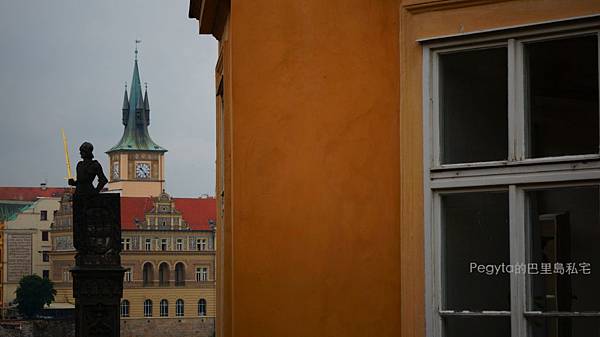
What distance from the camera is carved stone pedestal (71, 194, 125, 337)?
11.5 metres

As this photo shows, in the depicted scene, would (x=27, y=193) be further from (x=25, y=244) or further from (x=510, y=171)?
(x=510, y=171)

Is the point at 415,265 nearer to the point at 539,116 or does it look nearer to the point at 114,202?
the point at 539,116

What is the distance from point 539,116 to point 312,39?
19.4 inches

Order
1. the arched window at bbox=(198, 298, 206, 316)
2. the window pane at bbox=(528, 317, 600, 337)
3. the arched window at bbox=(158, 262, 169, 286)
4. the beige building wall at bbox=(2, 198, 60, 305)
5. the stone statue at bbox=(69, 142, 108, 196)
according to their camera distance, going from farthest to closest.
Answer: the beige building wall at bbox=(2, 198, 60, 305) < the arched window at bbox=(158, 262, 169, 286) < the arched window at bbox=(198, 298, 206, 316) < the stone statue at bbox=(69, 142, 108, 196) < the window pane at bbox=(528, 317, 600, 337)

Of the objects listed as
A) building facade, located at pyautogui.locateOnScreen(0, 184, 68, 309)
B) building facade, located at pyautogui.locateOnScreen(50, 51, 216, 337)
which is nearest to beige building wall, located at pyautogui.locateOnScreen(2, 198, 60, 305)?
building facade, located at pyautogui.locateOnScreen(0, 184, 68, 309)

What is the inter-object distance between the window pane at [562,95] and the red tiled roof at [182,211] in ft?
334

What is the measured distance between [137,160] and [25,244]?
26528mm

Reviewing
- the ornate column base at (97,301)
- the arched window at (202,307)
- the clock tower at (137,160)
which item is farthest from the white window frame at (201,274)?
the ornate column base at (97,301)

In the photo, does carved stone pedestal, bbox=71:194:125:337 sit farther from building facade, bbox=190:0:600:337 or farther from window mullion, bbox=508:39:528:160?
window mullion, bbox=508:39:528:160

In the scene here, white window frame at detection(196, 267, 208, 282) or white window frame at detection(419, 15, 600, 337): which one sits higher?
white window frame at detection(196, 267, 208, 282)

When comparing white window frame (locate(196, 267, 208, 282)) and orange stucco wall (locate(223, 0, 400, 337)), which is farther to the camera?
white window frame (locate(196, 267, 208, 282))

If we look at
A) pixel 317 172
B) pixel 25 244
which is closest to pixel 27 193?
pixel 25 244

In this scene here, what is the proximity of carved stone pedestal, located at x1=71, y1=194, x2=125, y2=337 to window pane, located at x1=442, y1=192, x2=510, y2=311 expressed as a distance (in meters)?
8.80

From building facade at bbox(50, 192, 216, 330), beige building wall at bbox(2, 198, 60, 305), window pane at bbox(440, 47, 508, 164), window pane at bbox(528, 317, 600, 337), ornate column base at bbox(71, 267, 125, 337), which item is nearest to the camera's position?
window pane at bbox(528, 317, 600, 337)
